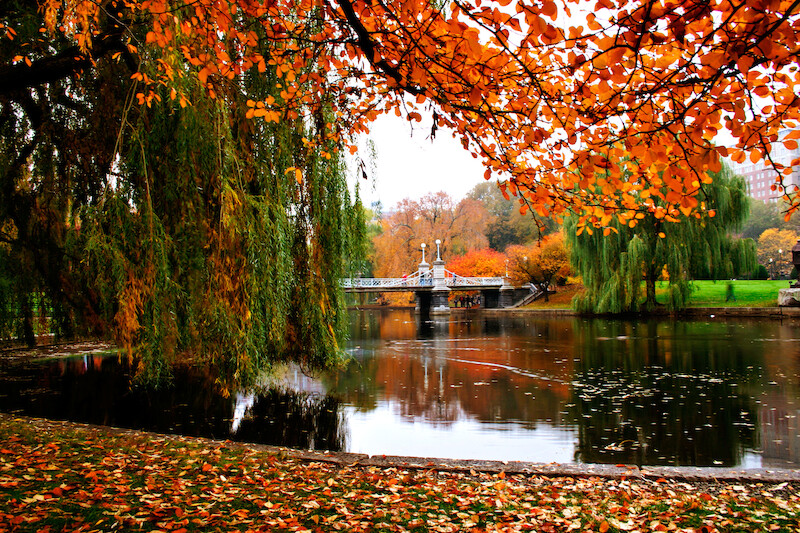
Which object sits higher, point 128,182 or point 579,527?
point 128,182

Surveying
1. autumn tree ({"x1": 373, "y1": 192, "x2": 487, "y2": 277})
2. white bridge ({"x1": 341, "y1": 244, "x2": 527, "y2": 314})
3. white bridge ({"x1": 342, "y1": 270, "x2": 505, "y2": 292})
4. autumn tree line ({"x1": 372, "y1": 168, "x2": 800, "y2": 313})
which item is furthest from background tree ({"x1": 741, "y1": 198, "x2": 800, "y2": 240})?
white bridge ({"x1": 342, "y1": 270, "x2": 505, "y2": 292})

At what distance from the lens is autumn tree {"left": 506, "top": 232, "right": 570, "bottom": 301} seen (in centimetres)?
3678

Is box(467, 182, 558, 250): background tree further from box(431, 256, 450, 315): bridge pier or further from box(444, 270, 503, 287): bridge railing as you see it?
box(431, 256, 450, 315): bridge pier

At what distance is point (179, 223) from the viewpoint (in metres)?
5.28

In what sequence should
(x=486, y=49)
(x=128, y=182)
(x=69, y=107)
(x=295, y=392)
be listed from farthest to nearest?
1. (x=295, y=392)
2. (x=69, y=107)
3. (x=128, y=182)
4. (x=486, y=49)

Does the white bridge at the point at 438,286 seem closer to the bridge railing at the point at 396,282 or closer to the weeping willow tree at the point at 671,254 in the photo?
the bridge railing at the point at 396,282

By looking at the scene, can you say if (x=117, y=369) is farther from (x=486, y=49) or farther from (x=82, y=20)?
(x=486, y=49)

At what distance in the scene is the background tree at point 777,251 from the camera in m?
42.6

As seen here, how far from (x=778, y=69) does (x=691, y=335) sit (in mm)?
17014

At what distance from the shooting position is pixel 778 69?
229 cm

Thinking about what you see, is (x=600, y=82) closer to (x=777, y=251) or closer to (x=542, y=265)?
(x=542, y=265)

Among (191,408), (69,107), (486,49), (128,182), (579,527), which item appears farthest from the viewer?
(191,408)

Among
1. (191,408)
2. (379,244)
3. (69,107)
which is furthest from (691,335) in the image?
(379,244)

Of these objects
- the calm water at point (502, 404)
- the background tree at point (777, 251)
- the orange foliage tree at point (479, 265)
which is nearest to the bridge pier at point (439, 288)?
the orange foliage tree at point (479, 265)
